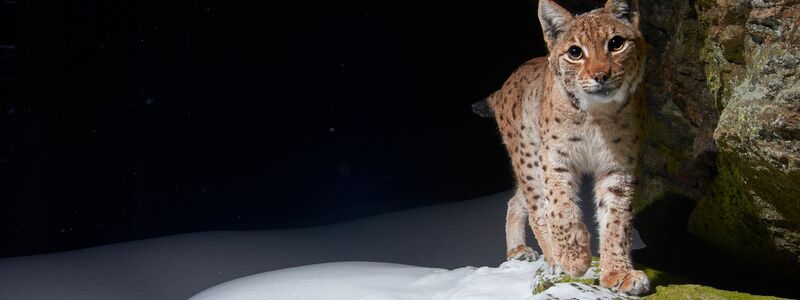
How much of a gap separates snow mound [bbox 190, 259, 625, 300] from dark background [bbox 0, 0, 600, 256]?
11.1 ft

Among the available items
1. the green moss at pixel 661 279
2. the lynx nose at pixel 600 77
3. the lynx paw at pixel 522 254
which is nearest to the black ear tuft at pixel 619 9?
the lynx nose at pixel 600 77

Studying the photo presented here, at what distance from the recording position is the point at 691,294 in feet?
13.7

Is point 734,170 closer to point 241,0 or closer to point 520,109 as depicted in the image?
point 520,109

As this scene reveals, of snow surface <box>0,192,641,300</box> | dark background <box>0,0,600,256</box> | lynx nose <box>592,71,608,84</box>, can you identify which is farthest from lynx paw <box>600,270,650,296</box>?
dark background <box>0,0,600,256</box>

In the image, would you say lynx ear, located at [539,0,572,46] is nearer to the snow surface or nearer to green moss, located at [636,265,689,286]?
green moss, located at [636,265,689,286]

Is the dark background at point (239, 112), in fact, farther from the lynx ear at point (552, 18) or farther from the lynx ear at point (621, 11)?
the lynx ear at point (621, 11)

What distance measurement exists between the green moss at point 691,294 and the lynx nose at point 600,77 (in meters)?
1.13

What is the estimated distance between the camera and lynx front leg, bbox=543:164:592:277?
4.36 m

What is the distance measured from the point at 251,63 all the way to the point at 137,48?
1.31 metres

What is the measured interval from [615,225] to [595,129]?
1.71ft

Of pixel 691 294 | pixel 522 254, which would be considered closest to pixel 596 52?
pixel 691 294

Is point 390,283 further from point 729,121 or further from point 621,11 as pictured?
point 729,121

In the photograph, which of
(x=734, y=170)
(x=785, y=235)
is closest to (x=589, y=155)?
(x=734, y=170)

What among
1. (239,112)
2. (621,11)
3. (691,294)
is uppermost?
(239,112)
